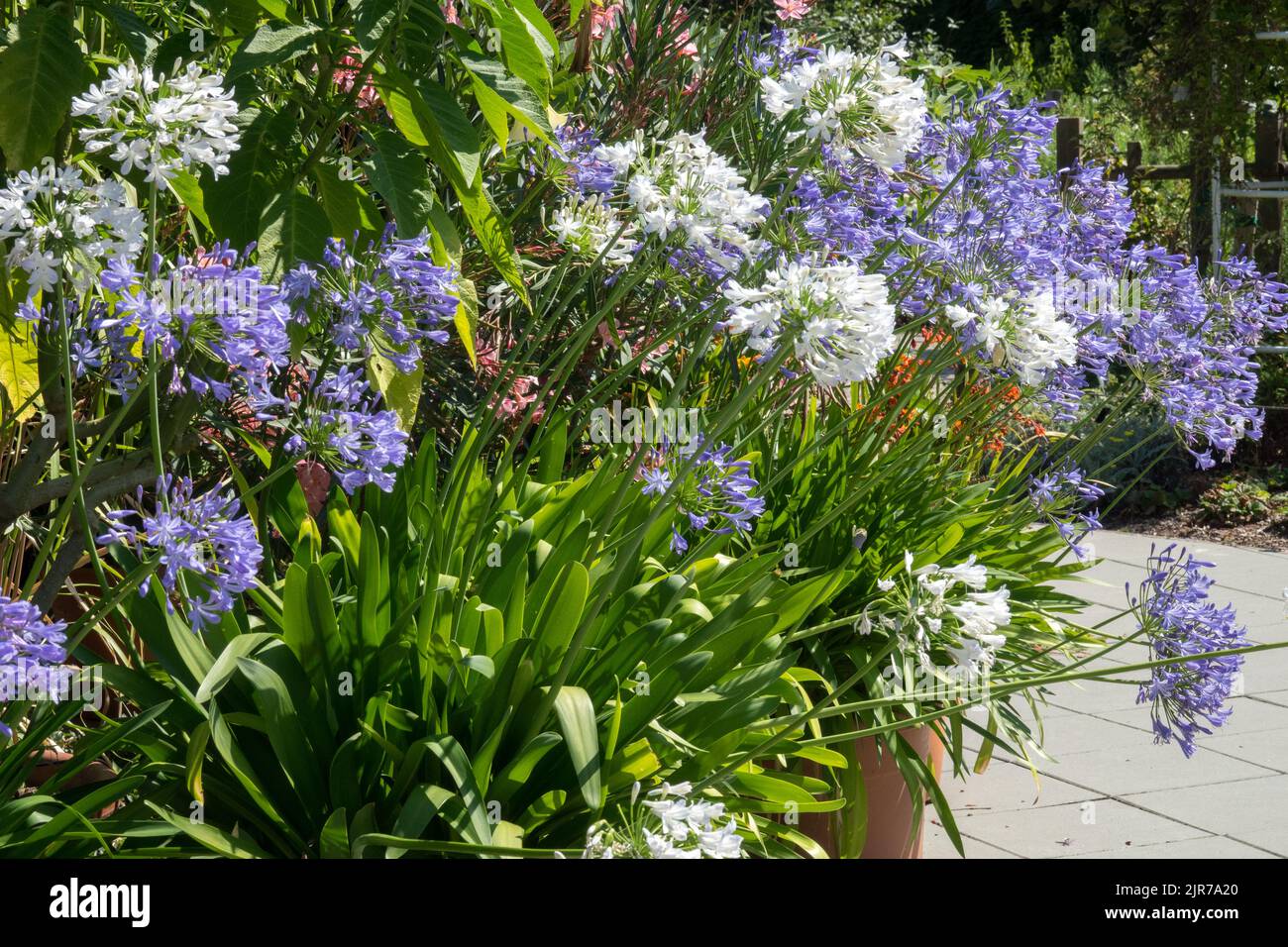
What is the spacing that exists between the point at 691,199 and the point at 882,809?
169 cm

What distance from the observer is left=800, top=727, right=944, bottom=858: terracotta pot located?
305 centimetres

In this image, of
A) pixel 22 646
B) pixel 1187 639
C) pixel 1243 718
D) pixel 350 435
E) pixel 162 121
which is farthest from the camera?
pixel 1243 718

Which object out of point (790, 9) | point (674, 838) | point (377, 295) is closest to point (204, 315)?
point (377, 295)

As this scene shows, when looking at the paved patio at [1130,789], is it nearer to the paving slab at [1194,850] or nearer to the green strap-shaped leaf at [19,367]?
the paving slab at [1194,850]

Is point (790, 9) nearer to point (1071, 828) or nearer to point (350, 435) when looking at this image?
point (1071, 828)

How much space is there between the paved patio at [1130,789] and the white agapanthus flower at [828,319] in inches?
79.0

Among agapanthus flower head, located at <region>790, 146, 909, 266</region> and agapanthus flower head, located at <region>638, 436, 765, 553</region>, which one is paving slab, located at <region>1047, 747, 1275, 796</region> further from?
agapanthus flower head, located at <region>638, 436, 765, 553</region>

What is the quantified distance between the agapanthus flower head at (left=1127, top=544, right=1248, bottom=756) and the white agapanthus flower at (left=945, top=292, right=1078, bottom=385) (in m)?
0.44

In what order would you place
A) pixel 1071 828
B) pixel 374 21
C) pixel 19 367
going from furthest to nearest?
pixel 1071 828 → pixel 19 367 → pixel 374 21

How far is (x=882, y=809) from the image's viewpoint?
10.3 ft

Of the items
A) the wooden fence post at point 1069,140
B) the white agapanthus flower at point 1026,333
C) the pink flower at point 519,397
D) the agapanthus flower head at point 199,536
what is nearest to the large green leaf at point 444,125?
the agapanthus flower head at point 199,536

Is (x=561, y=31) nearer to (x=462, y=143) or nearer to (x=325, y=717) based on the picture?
(x=462, y=143)

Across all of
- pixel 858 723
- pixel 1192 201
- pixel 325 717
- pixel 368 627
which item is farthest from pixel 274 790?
pixel 1192 201

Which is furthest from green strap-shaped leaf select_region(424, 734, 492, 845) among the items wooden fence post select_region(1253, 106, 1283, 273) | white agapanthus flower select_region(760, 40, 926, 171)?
wooden fence post select_region(1253, 106, 1283, 273)
